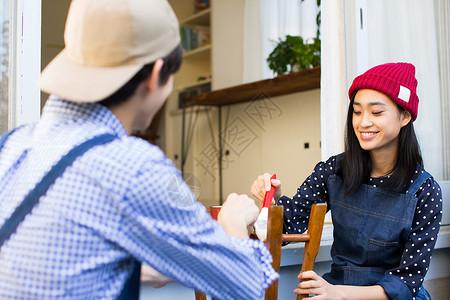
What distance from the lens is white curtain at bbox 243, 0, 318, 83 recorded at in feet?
12.0

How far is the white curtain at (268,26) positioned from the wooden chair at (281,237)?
8.66ft

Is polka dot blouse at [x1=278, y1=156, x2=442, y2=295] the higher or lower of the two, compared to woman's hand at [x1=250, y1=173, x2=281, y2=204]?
lower

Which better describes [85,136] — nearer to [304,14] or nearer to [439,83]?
[439,83]

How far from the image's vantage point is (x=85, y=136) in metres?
0.66

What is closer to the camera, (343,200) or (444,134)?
(343,200)

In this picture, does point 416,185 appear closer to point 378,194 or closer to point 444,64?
point 378,194

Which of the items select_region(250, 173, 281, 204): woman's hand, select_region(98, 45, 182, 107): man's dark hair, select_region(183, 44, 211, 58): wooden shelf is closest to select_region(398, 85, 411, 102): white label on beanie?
select_region(250, 173, 281, 204): woman's hand

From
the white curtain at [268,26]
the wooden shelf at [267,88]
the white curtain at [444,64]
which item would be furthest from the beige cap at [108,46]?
the white curtain at [268,26]

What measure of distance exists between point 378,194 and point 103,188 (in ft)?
3.34

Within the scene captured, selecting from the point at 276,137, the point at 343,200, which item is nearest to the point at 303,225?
the point at 343,200

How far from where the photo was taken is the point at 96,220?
637 millimetres

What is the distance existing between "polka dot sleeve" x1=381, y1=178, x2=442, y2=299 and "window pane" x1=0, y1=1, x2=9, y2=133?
1053mm

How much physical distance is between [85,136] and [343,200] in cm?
101

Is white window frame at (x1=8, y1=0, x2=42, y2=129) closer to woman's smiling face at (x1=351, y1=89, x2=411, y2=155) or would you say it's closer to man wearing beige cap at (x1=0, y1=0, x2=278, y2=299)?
man wearing beige cap at (x1=0, y1=0, x2=278, y2=299)
